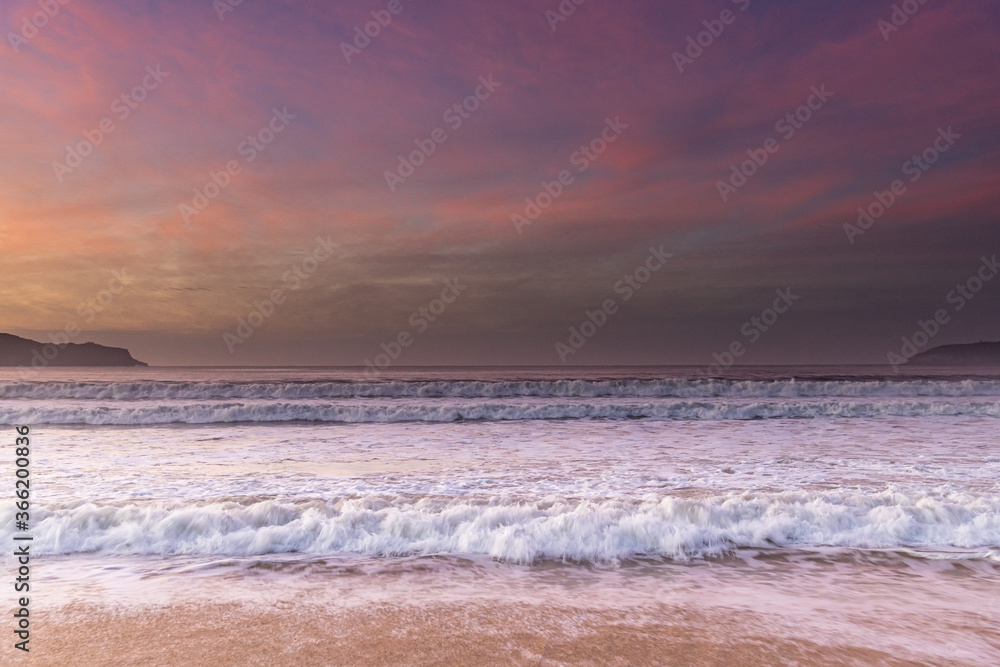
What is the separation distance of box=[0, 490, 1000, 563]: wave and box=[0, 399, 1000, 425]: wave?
1379 cm

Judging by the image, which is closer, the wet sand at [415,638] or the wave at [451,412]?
the wet sand at [415,638]

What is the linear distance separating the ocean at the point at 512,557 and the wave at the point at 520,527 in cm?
3

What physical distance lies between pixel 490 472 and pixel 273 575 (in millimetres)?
4967

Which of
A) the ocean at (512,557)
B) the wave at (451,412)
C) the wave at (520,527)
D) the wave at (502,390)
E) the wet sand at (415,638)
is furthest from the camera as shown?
the wave at (502,390)

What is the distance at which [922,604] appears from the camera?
4.23 m

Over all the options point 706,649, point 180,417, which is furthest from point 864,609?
point 180,417

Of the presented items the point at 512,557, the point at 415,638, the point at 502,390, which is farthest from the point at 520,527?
the point at 502,390

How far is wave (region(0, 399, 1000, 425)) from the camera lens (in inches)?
784

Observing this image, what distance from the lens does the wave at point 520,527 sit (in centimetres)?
561

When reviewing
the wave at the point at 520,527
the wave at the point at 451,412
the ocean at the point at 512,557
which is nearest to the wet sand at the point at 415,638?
the ocean at the point at 512,557

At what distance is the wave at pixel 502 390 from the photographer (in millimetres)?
28547

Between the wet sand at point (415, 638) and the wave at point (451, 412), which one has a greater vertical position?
the wet sand at point (415, 638)

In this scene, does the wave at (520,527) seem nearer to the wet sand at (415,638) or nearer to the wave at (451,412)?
the wet sand at (415,638)

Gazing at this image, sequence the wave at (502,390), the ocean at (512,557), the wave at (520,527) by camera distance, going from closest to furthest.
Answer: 1. the ocean at (512,557)
2. the wave at (520,527)
3. the wave at (502,390)
